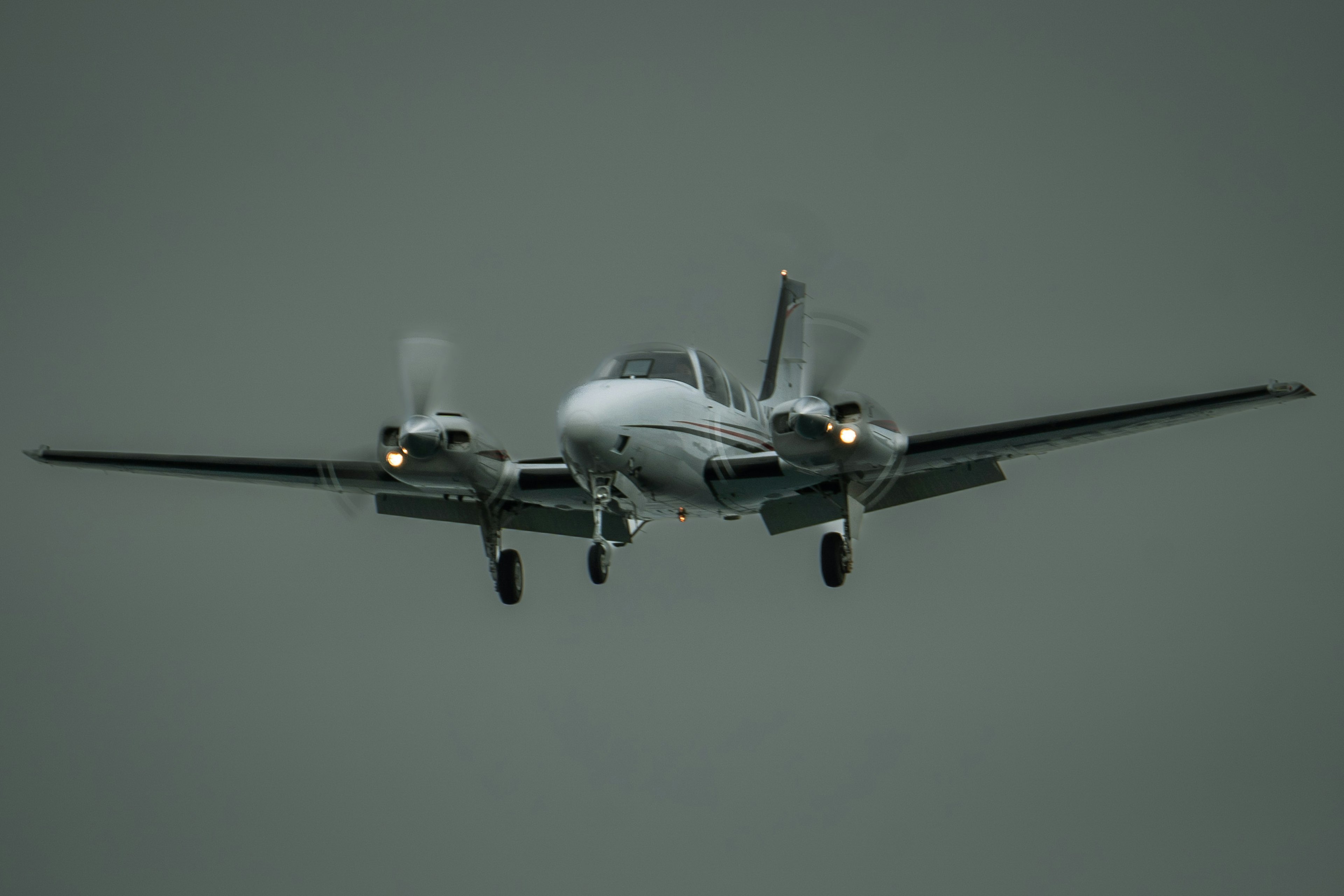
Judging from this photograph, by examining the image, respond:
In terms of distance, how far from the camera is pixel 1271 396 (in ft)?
42.7

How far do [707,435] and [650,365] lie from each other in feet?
3.88

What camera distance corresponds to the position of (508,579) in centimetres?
1741

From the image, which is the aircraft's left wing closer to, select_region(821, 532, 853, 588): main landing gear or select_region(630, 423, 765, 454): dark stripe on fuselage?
select_region(630, 423, 765, 454): dark stripe on fuselage

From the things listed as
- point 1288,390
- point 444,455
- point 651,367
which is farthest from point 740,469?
point 1288,390

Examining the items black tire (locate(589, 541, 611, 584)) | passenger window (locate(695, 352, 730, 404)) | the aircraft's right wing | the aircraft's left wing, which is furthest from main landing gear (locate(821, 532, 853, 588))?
the aircraft's left wing

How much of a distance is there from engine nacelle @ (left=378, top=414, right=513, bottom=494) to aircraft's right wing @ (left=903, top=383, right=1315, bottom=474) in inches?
230

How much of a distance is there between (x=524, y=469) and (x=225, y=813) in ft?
236

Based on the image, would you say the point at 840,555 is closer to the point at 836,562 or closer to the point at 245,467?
the point at 836,562

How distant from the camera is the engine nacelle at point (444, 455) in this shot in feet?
50.4

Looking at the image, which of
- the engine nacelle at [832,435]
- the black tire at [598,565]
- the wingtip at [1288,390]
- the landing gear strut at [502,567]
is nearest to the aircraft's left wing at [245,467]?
the landing gear strut at [502,567]

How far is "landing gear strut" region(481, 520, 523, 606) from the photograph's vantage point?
17406mm

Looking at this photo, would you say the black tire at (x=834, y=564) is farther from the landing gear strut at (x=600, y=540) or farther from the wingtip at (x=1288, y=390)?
the wingtip at (x=1288, y=390)

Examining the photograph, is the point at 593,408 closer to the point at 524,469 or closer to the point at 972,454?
the point at 524,469

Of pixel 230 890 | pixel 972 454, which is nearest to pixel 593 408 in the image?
pixel 972 454
